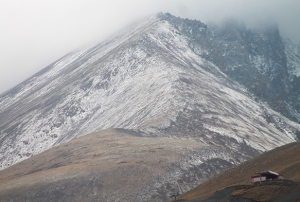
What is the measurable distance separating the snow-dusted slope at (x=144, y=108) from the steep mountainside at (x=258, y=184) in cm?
2671

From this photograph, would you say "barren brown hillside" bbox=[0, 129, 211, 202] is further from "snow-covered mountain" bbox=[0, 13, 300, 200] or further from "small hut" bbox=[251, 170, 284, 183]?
"small hut" bbox=[251, 170, 284, 183]

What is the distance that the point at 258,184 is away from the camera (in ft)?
140

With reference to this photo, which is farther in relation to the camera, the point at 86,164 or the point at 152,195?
the point at 86,164

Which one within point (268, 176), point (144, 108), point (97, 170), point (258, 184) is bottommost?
point (144, 108)

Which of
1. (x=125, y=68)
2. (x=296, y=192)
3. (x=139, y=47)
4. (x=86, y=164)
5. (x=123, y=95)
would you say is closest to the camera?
(x=296, y=192)

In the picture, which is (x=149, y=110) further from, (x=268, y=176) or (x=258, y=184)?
(x=258, y=184)

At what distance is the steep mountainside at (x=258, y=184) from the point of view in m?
39.1

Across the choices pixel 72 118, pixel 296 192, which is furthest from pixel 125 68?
pixel 296 192

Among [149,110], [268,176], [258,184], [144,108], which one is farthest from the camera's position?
[144,108]

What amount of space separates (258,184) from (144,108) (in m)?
86.3

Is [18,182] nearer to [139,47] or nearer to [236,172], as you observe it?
[236,172]

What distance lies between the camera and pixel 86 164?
79.0 meters

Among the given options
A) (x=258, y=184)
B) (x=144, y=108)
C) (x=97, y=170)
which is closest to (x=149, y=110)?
(x=144, y=108)

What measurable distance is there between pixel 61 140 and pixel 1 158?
2073 cm
